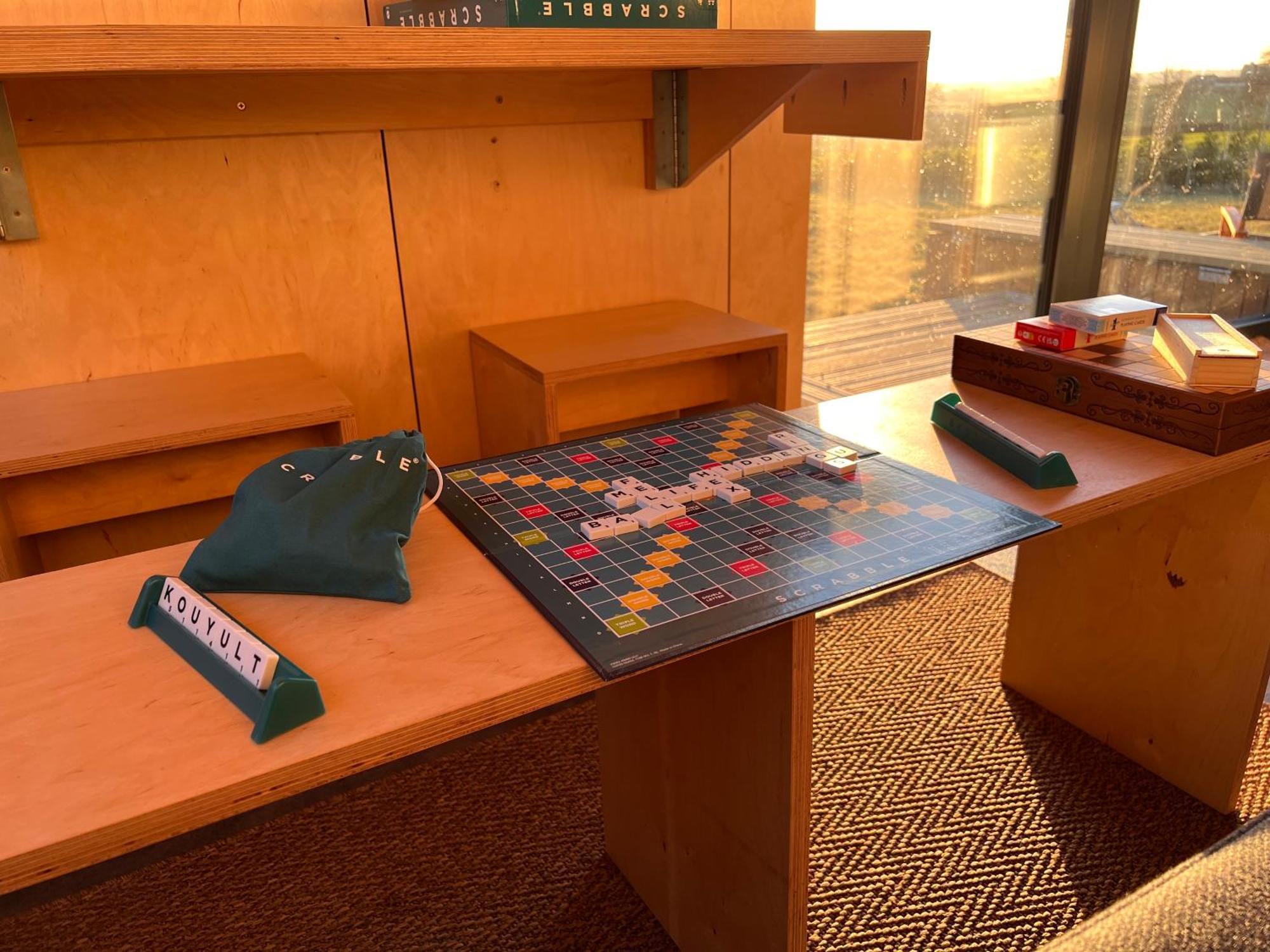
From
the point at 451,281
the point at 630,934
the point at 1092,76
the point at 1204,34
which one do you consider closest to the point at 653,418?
the point at 451,281

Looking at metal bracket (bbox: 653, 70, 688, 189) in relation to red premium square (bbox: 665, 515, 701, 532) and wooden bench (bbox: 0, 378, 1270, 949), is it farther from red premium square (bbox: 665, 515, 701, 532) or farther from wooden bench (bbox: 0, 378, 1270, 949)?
red premium square (bbox: 665, 515, 701, 532)

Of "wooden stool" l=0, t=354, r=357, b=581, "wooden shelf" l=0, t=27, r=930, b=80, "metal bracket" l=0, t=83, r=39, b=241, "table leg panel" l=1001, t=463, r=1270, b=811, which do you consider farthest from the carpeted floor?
"wooden shelf" l=0, t=27, r=930, b=80

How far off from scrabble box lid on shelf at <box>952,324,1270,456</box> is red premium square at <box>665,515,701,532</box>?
25.9 inches

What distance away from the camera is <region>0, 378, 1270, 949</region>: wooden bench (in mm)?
699

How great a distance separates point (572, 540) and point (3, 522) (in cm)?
90

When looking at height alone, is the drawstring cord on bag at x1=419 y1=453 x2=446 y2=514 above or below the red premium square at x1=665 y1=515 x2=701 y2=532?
above

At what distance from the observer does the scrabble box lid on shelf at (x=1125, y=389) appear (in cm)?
121

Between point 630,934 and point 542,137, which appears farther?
point 542,137

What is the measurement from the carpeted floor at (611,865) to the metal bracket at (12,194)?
1070 millimetres

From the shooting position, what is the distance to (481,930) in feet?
4.78

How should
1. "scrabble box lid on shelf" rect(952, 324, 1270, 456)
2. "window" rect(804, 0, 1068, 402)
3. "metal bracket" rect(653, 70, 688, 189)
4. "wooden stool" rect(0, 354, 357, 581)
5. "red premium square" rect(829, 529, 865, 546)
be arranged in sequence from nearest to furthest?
"red premium square" rect(829, 529, 865, 546) < "scrabble box lid on shelf" rect(952, 324, 1270, 456) < "wooden stool" rect(0, 354, 357, 581) < "metal bracket" rect(653, 70, 688, 189) < "window" rect(804, 0, 1068, 402)

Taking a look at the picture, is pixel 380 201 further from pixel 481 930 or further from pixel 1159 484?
pixel 1159 484

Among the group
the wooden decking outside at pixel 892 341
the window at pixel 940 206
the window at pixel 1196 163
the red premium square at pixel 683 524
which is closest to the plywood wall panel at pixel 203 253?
the red premium square at pixel 683 524

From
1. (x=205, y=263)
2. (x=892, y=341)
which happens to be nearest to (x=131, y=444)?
(x=205, y=263)
